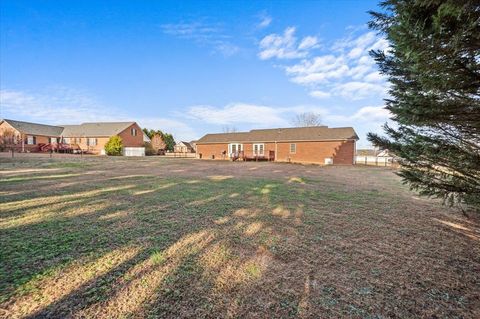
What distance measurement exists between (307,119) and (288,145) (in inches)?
1030

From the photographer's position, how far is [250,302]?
2.28m

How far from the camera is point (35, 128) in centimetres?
3606

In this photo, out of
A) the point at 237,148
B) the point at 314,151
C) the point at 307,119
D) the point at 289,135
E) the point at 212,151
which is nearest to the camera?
the point at 314,151

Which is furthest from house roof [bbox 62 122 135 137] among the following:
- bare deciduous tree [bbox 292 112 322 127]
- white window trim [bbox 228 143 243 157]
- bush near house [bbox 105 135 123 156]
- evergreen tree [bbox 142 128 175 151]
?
bare deciduous tree [bbox 292 112 322 127]

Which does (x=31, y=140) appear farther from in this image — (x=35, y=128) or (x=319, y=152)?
(x=319, y=152)

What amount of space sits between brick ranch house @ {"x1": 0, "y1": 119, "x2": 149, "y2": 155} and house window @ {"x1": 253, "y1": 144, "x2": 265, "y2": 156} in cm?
1764

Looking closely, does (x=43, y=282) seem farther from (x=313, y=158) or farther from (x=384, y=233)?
(x=313, y=158)

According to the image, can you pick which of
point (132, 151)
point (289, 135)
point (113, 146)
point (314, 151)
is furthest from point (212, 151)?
point (314, 151)

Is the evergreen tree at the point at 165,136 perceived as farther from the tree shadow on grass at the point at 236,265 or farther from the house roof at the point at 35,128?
the tree shadow on grass at the point at 236,265

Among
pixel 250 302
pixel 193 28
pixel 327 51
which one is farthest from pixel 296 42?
pixel 250 302

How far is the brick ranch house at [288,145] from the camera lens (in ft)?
87.5

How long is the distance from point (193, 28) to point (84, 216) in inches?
605

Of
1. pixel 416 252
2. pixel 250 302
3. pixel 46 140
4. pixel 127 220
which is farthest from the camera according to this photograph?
pixel 46 140

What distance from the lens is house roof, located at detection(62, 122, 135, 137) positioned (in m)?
36.7
